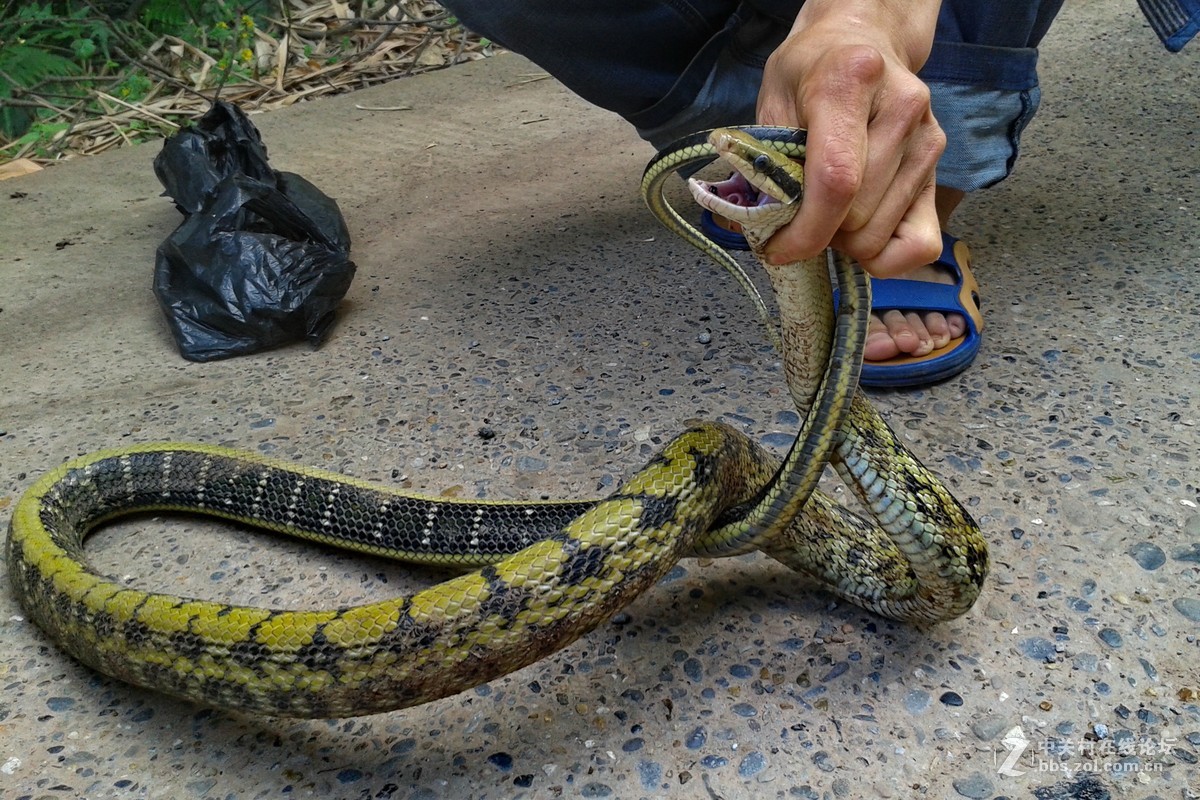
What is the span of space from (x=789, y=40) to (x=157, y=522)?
193 centimetres

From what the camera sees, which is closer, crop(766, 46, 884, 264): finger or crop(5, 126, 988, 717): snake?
crop(766, 46, 884, 264): finger

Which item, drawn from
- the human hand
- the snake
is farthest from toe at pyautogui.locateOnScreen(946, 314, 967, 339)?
the human hand

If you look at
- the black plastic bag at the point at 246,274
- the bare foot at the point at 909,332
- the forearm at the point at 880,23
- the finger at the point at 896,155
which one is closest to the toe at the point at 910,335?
the bare foot at the point at 909,332

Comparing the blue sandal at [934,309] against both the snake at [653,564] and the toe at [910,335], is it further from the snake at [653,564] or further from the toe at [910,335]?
the snake at [653,564]

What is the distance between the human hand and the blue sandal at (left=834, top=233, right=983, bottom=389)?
2.85 feet

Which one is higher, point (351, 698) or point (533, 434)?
point (351, 698)

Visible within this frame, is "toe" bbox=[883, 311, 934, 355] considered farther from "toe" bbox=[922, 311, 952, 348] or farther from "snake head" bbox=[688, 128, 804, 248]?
"snake head" bbox=[688, 128, 804, 248]

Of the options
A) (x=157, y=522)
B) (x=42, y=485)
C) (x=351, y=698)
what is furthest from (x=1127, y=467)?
(x=42, y=485)

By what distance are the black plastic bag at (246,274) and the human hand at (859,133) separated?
1.86m

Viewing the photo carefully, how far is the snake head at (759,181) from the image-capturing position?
1.33 metres

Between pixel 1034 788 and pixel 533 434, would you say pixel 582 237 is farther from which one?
pixel 1034 788

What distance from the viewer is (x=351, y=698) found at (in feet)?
4.97

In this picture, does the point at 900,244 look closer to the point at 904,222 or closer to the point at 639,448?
the point at 904,222

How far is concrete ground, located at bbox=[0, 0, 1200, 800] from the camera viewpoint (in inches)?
61.7
